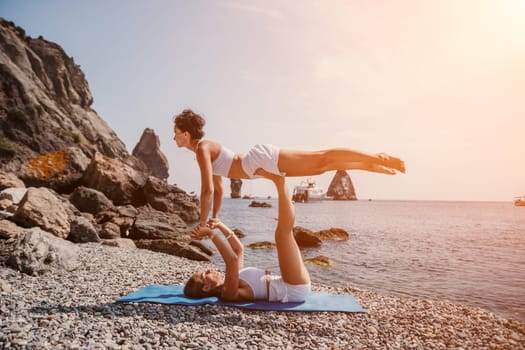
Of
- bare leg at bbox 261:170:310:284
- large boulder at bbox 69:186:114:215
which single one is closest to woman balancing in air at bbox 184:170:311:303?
bare leg at bbox 261:170:310:284

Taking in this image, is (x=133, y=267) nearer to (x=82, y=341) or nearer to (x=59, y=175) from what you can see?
(x=82, y=341)

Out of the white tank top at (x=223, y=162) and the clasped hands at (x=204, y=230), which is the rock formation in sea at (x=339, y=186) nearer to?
the white tank top at (x=223, y=162)

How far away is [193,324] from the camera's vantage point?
195 inches

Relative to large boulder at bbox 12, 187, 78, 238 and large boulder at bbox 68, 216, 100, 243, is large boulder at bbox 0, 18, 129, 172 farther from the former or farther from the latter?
large boulder at bbox 12, 187, 78, 238

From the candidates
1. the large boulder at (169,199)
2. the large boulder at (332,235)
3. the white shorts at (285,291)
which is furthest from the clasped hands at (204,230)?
the large boulder at (169,199)

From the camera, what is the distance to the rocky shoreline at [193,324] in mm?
4328

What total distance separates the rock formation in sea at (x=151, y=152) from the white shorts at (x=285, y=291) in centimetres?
9993

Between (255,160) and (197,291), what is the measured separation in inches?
98.9

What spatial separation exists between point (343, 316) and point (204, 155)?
11.7 feet

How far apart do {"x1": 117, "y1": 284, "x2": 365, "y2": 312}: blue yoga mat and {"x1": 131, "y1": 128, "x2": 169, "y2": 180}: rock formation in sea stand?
99047 millimetres

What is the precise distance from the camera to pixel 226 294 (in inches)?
232

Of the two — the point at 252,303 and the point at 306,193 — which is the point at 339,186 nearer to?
the point at 306,193

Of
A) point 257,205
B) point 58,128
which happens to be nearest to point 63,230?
point 58,128

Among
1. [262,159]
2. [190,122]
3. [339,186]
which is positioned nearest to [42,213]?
[190,122]
